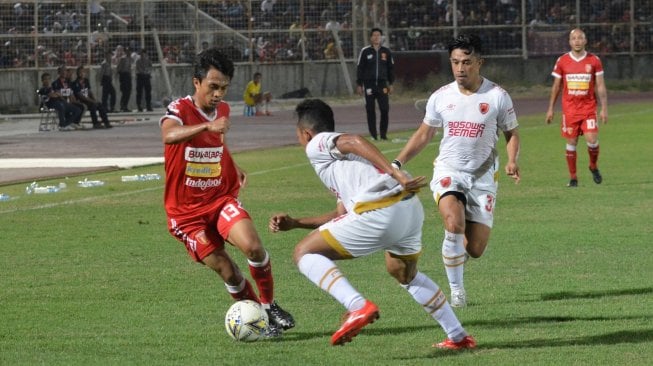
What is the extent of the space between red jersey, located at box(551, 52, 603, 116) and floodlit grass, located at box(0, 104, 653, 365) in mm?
1183

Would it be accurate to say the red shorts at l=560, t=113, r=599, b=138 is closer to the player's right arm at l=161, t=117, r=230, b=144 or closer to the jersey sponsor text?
the jersey sponsor text

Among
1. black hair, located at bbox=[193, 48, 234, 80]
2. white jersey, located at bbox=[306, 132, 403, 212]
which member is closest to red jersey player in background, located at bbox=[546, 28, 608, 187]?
black hair, located at bbox=[193, 48, 234, 80]

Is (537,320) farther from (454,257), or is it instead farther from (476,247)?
(476,247)

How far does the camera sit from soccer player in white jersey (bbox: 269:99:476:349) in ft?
26.5

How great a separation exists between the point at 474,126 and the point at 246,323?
9.57 ft

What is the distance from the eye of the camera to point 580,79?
1936 cm

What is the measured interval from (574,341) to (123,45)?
37.5 metres

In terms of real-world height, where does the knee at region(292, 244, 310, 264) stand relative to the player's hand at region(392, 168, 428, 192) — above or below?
below

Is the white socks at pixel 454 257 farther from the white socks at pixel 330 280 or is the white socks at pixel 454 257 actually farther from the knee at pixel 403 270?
the white socks at pixel 330 280

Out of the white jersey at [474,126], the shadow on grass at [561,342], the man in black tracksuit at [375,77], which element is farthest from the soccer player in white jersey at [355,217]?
the man in black tracksuit at [375,77]

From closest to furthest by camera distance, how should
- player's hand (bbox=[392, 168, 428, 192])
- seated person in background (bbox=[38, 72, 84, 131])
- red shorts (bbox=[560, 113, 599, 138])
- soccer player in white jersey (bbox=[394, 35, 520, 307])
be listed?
player's hand (bbox=[392, 168, 428, 192]), soccer player in white jersey (bbox=[394, 35, 520, 307]), red shorts (bbox=[560, 113, 599, 138]), seated person in background (bbox=[38, 72, 84, 131])

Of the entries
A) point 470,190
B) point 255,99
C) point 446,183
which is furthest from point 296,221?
point 255,99

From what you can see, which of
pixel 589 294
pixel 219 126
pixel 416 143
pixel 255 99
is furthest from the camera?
pixel 255 99

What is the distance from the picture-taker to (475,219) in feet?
35.2
